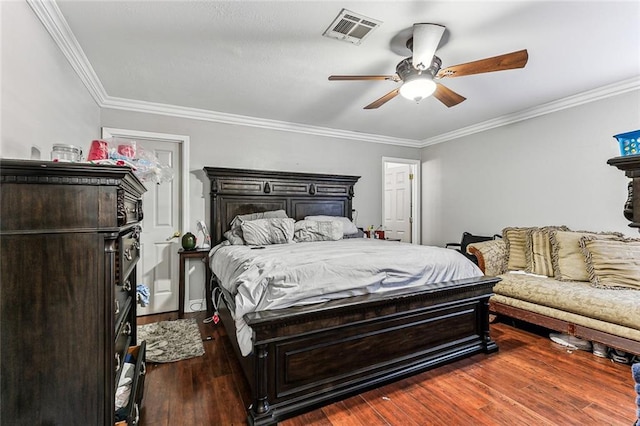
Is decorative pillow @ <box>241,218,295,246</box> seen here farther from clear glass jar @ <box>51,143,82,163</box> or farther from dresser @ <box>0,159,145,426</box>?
dresser @ <box>0,159,145,426</box>

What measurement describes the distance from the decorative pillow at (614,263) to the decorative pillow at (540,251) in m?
0.39

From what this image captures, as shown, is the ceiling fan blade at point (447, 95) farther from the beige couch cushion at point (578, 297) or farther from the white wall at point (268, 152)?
the white wall at point (268, 152)

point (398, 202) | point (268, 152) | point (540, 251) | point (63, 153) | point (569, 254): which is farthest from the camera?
point (398, 202)

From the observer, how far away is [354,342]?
6.62 feet

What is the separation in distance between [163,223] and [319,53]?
2.76m

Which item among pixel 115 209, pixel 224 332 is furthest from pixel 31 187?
pixel 224 332

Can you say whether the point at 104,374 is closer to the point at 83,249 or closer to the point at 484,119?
the point at 83,249

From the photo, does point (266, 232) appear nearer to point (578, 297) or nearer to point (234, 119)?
point (234, 119)

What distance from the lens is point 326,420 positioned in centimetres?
174

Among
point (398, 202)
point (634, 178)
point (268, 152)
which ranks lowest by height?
point (634, 178)

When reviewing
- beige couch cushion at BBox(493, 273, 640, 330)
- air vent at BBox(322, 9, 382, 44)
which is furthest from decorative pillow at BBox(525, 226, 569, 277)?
air vent at BBox(322, 9, 382, 44)

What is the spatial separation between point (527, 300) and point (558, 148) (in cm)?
196

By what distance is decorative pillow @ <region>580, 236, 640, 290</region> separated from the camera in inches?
105

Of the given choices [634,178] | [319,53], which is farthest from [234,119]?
[634,178]
